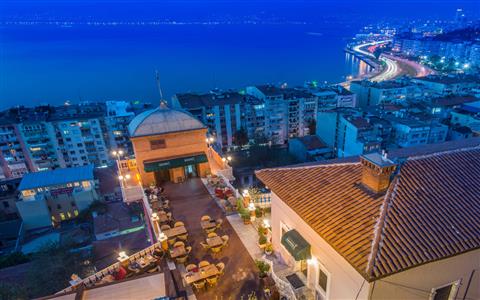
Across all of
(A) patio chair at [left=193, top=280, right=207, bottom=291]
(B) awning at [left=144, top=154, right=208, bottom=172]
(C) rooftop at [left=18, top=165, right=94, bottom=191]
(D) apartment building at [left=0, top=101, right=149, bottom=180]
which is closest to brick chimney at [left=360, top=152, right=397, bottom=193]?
(A) patio chair at [left=193, top=280, right=207, bottom=291]

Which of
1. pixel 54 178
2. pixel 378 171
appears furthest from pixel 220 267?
pixel 54 178

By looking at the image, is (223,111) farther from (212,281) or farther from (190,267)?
(212,281)

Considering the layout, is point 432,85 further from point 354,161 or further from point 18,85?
point 18,85

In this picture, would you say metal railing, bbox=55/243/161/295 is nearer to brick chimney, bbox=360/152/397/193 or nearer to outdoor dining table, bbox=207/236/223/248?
outdoor dining table, bbox=207/236/223/248

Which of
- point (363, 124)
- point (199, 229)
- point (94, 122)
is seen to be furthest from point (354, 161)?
point (94, 122)

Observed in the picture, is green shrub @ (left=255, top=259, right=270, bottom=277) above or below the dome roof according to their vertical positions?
below

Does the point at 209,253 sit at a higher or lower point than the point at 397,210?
lower
